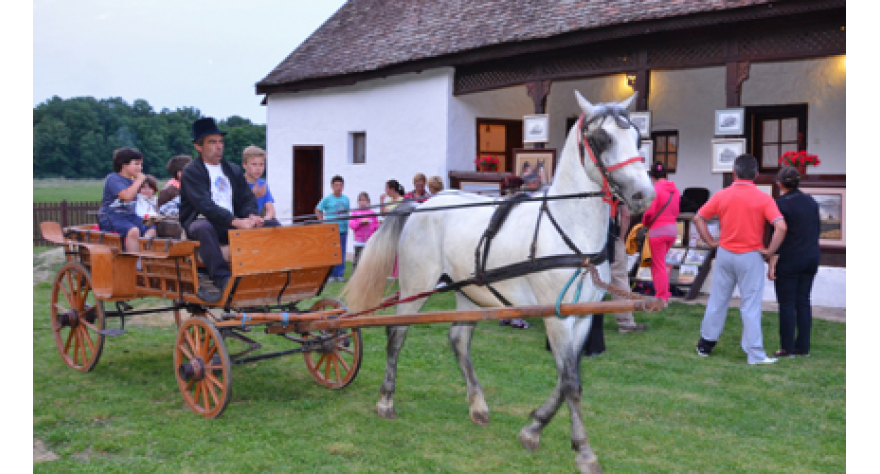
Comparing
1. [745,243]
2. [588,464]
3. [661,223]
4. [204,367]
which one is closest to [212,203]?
[204,367]

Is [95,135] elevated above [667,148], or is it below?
above

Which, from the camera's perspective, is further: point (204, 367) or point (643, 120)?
point (643, 120)

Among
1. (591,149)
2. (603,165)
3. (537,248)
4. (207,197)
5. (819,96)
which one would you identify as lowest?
(537,248)

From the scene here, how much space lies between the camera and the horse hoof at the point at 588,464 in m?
4.64

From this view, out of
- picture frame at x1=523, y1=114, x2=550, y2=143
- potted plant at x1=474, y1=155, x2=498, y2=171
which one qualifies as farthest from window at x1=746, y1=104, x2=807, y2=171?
potted plant at x1=474, y1=155, x2=498, y2=171

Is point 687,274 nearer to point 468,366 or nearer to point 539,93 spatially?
point 539,93

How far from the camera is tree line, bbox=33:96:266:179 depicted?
40.6 meters

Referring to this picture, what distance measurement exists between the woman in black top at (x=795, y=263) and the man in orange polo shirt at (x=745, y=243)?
27 cm

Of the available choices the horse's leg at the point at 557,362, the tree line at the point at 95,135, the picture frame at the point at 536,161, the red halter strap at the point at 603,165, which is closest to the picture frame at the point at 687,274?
the picture frame at the point at 536,161

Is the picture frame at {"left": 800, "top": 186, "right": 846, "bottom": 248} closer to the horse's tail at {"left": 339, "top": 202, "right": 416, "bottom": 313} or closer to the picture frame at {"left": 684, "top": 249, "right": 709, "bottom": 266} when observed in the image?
the picture frame at {"left": 684, "top": 249, "right": 709, "bottom": 266}

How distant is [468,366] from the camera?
5891 mm

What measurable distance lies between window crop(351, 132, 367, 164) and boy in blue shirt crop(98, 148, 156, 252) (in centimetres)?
1174

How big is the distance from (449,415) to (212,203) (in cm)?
255

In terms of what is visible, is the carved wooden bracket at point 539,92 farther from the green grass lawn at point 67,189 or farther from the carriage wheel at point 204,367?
the green grass lawn at point 67,189
